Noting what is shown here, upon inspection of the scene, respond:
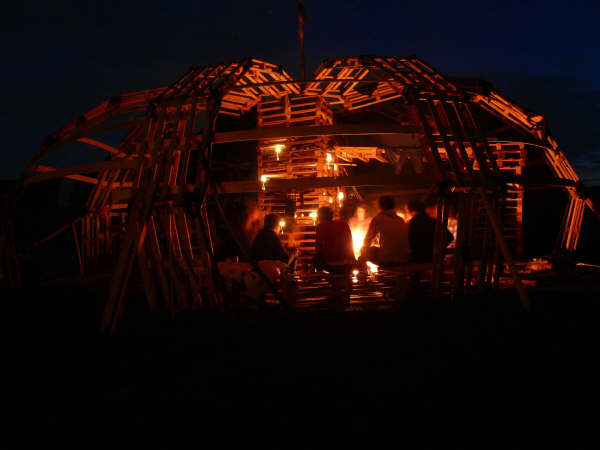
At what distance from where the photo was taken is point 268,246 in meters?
6.06

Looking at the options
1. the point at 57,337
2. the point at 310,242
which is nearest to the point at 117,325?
the point at 57,337

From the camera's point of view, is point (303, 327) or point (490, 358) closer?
point (490, 358)

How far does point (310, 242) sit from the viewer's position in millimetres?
9242

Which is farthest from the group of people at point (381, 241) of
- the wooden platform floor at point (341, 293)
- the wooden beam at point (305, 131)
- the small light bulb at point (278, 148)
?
the small light bulb at point (278, 148)

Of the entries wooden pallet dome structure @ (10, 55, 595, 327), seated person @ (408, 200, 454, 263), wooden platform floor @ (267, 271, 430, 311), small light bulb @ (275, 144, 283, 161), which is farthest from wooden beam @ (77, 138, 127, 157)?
→ seated person @ (408, 200, 454, 263)

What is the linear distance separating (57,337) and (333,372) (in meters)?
3.58

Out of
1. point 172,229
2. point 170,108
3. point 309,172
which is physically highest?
point 170,108

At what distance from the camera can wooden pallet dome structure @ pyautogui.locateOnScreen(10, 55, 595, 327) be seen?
16.3ft

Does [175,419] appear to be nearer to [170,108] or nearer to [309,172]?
[170,108]

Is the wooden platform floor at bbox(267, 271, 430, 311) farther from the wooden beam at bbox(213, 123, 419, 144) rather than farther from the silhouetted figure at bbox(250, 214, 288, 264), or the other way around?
the wooden beam at bbox(213, 123, 419, 144)

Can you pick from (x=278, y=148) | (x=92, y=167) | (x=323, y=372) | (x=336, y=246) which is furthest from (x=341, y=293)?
(x=278, y=148)

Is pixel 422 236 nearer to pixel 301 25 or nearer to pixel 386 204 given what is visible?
pixel 386 204

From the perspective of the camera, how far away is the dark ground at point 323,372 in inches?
93.4

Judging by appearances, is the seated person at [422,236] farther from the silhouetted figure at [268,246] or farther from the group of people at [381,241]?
the silhouetted figure at [268,246]
